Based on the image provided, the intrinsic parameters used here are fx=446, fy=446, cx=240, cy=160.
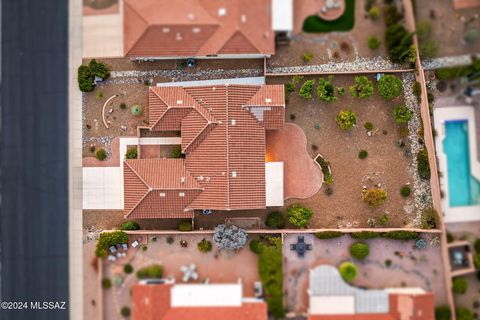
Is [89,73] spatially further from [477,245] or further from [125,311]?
[477,245]

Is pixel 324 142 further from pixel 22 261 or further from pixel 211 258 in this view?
pixel 22 261

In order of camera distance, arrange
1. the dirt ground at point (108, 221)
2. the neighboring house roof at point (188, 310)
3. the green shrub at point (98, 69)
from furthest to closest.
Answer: the dirt ground at point (108, 221) < the green shrub at point (98, 69) < the neighboring house roof at point (188, 310)

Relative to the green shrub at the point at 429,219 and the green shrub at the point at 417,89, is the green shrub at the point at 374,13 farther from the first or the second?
the green shrub at the point at 429,219

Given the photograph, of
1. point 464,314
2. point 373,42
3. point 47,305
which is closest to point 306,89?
point 373,42

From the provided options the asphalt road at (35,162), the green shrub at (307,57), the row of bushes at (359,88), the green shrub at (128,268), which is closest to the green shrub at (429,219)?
the row of bushes at (359,88)

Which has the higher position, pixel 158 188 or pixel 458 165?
pixel 458 165

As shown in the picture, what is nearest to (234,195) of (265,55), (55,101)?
(265,55)
